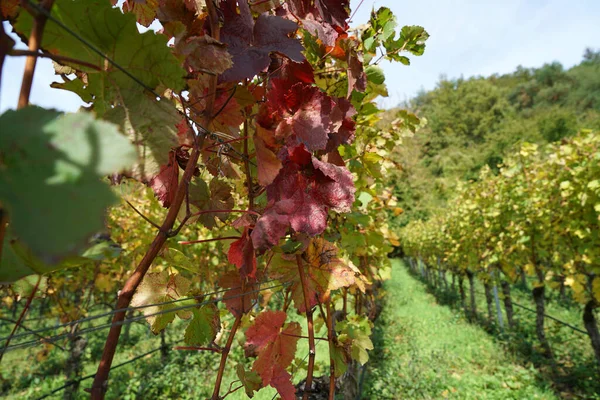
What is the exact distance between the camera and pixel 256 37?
2.48ft

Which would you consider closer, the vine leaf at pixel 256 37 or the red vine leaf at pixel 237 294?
the vine leaf at pixel 256 37

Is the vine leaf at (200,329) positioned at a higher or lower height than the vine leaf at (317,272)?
lower

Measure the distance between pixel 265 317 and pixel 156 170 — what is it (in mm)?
576

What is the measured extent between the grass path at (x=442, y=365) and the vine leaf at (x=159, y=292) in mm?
4964

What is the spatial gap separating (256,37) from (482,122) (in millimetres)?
45759

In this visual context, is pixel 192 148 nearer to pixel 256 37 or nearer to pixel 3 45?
pixel 256 37

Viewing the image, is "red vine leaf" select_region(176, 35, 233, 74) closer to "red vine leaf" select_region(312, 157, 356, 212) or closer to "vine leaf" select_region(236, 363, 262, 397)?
"red vine leaf" select_region(312, 157, 356, 212)

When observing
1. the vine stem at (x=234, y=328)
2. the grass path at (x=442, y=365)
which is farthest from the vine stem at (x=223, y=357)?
the grass path at (x=442, y=365)

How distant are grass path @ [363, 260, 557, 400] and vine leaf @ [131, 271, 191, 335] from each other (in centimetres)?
496

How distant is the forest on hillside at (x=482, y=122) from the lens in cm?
3111

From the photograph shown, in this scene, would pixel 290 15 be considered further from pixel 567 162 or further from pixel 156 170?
pixel 567 162

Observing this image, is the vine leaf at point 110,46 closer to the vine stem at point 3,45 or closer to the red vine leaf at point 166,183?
the vine stem at point 3,45

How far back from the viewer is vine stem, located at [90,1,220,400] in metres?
0.56

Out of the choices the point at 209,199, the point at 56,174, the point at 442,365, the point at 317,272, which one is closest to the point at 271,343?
the point at 317,272
